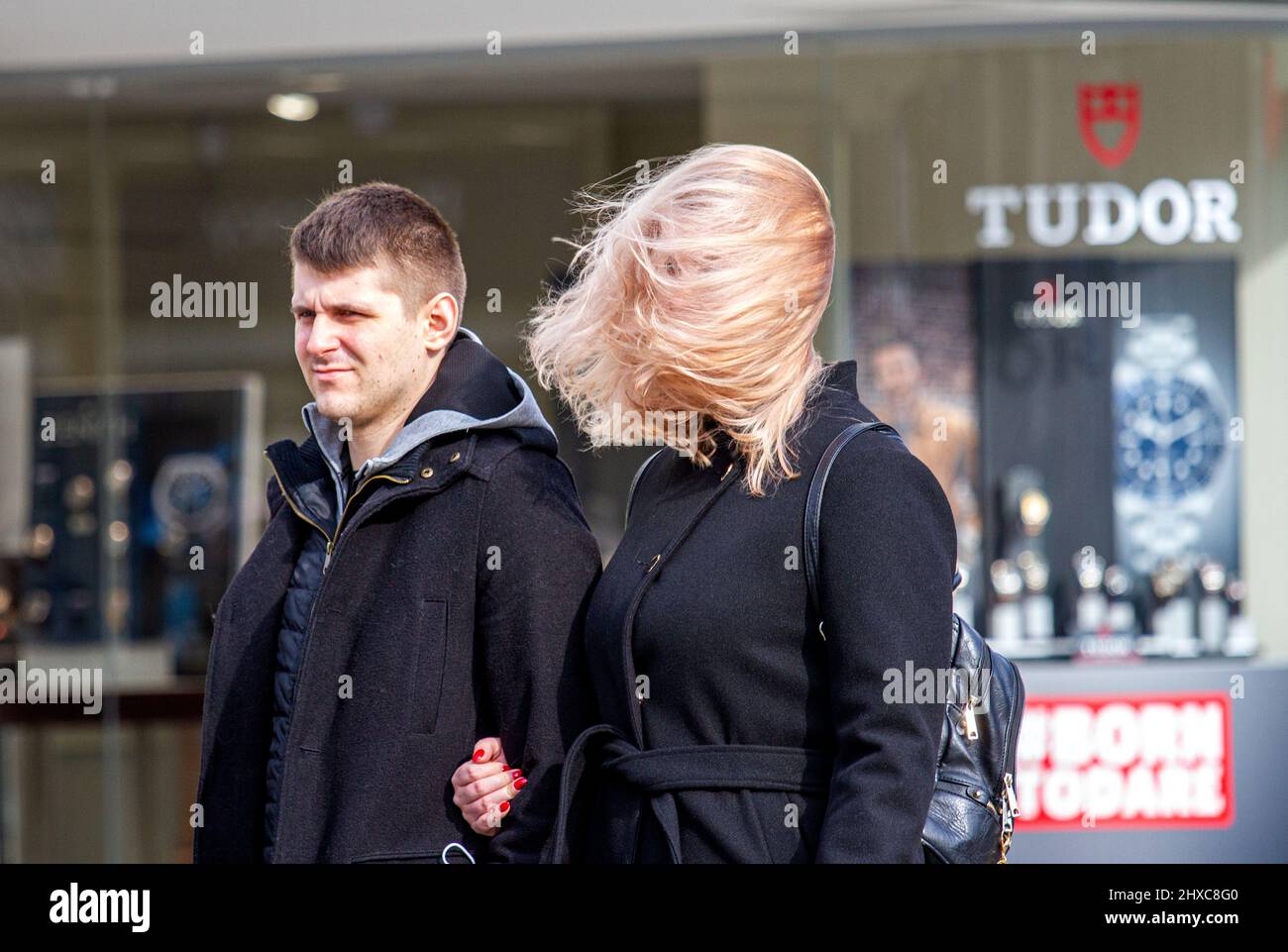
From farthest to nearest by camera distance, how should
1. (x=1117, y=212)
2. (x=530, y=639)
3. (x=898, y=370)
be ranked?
(x=898, y=370) < (x=1117, y=212) < (x=530, y=639)

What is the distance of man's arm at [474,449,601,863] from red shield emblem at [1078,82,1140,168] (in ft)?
12.6

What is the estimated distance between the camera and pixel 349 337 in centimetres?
204

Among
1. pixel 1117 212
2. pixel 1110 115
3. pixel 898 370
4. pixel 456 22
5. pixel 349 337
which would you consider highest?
pixel 456 22

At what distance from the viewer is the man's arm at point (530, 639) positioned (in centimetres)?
193

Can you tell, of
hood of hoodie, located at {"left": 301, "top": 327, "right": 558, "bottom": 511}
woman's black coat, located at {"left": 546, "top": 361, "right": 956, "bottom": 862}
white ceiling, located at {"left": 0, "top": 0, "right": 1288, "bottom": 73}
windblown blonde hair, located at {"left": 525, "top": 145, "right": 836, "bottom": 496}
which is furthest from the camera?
white ceiling, located at {"left": 0, "top": 0, "right": 1288, "bottom": 73}

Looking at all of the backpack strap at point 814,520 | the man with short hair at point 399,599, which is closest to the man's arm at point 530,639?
the man with short hair at point 399,599

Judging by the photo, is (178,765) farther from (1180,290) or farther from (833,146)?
(1180,290)

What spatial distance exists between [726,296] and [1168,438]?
154 inches

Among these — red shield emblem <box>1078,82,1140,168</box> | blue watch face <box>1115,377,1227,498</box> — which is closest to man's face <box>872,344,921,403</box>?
blue watch face <box>1115,377,1227,498</box>

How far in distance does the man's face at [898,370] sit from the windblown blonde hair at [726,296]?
345 cm

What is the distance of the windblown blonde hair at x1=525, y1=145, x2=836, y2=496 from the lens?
1.75m

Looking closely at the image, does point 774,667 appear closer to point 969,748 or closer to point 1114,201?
point 969,748

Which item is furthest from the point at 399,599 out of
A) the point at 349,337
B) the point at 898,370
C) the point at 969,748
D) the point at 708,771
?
the point at 898,370

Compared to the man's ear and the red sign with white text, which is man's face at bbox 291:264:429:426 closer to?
the man's ear
